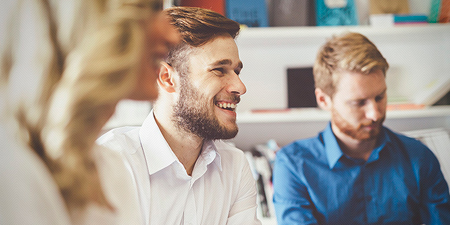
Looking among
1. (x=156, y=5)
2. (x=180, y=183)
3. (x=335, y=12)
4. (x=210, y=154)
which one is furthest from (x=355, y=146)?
(x=156, y=5)

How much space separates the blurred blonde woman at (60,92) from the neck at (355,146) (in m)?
0.93

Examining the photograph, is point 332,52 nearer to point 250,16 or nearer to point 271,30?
point 271,30

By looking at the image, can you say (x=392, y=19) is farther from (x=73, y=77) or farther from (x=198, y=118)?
(x=73, y=77)

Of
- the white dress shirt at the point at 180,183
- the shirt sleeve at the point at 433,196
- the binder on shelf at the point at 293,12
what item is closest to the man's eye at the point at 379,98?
the shirt sleeve at the point at 433,196

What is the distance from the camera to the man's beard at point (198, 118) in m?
0.93

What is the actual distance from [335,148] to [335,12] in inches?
32.8

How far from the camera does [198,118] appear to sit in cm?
94

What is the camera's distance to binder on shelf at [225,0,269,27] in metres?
1.49

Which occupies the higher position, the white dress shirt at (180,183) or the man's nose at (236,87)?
the man's nose at (236,87)

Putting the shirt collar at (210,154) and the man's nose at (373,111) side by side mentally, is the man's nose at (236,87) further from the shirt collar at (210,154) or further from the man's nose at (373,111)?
the man's nose at (373,111)

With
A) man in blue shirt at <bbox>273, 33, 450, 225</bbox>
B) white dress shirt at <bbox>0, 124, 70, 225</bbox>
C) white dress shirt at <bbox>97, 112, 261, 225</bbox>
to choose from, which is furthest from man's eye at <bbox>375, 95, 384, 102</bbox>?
white dress shirt at <bbox>0, 124, 70, 225</bbox>

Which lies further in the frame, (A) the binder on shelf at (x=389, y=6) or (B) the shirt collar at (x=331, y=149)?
(A) the binder on shelf at (x=389, y=6)

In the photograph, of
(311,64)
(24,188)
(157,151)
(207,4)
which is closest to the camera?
(24,188)

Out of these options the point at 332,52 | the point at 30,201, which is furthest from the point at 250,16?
the point at 30,201
